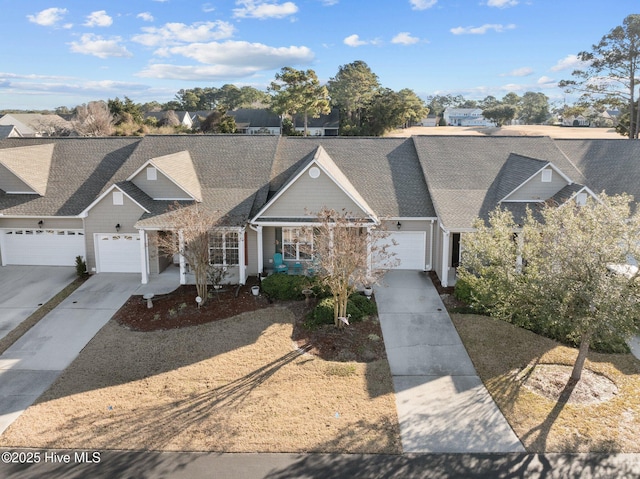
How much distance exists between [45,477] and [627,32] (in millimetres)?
52426

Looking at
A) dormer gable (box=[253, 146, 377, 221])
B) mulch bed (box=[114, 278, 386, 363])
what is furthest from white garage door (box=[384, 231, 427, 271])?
mulch bed (box=[114, 278, 386, 363])

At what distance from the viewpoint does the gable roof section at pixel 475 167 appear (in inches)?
816

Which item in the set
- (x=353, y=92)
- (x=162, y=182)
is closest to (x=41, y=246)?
(x=162, y=182)

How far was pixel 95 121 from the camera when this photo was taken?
54.9 metres

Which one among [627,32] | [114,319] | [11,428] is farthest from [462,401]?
[627,32]

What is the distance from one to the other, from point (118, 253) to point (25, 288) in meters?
3.76

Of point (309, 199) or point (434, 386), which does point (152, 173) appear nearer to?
point (309, 199)

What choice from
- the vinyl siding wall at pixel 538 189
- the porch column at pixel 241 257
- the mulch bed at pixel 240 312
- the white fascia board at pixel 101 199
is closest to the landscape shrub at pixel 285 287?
the mulch bed at pixel 240 312

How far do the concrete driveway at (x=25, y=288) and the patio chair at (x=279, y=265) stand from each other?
8.64 meters

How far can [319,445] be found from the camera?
10.3 metres

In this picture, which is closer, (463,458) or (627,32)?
(463,458)

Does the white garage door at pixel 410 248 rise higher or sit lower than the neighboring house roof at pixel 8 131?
lower

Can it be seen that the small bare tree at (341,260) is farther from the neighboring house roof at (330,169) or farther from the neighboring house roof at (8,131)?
the neighboring house roof at (8,131)

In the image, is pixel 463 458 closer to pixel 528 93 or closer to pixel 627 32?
pixel 627 32
